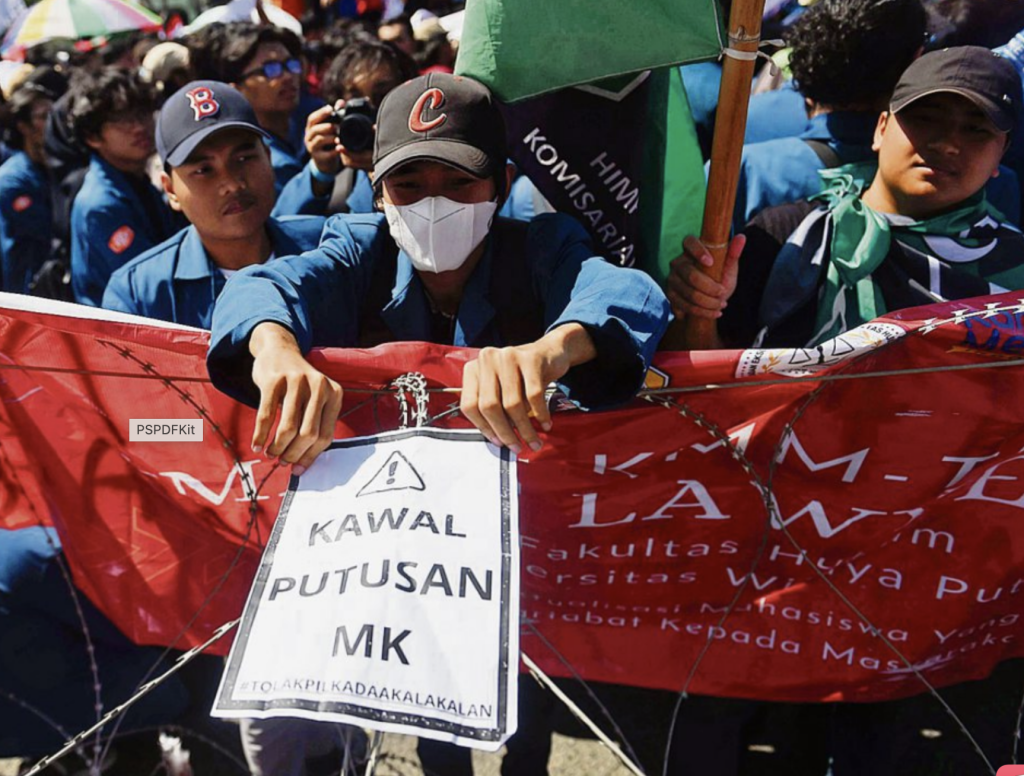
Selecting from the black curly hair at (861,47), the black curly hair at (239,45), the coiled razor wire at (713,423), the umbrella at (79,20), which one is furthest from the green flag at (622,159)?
the umbrella at (79,20)

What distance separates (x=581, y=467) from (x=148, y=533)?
1114 mm

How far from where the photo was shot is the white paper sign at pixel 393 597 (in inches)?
53.4

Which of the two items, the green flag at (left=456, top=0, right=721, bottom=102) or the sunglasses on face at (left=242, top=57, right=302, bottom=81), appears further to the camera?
the sunglasses on face at (left=242, top=57, right=302, bottom=81)

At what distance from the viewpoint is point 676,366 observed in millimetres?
1835

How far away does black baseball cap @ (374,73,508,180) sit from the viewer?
191cm

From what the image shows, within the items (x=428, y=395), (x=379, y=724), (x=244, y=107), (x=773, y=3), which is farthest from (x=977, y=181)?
(x=773, y=3)

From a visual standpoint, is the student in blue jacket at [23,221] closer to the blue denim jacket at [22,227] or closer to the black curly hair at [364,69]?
the blue denim jacket at [22,227]

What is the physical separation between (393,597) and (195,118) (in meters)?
1.82

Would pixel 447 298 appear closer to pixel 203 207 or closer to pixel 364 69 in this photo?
pixel 203 207

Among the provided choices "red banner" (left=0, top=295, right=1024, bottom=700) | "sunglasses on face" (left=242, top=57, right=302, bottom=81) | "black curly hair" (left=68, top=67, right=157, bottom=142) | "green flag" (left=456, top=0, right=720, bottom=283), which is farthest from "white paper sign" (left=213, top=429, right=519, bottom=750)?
"sunglasses on face" (left=242, top=57, right=302, bottom=81)

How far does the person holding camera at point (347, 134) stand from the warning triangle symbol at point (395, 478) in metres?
1.61

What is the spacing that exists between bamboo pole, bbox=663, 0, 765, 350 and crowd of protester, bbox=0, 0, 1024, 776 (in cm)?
5

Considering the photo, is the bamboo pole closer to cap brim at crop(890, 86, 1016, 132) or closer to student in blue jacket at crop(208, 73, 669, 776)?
student in blue jacket at crop(208, 73, 669, 776)

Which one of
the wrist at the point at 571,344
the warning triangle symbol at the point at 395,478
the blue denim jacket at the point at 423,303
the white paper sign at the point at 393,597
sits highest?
the blue denim jacket at the point at 423,303
